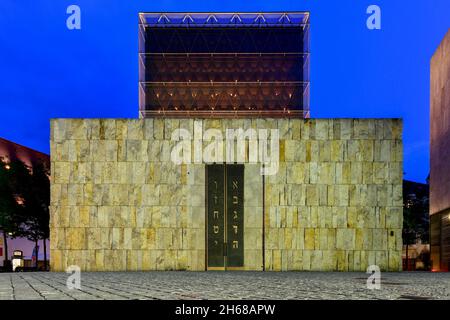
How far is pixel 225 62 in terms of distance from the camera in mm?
52688

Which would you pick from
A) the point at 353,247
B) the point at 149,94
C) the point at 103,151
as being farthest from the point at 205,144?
the point at 149,94

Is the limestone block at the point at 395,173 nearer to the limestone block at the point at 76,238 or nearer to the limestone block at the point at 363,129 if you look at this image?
the limestone block at the point at 363,129

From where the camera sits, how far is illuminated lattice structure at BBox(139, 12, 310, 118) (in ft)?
168

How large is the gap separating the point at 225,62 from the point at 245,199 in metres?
29.4

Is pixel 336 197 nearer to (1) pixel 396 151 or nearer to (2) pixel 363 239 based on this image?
(2) pixel 363 239

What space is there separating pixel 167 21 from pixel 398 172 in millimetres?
33303

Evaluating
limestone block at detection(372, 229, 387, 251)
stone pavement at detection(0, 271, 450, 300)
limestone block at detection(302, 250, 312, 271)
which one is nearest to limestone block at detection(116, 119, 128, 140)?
limestone block at detection(302, 250, 312, 271)

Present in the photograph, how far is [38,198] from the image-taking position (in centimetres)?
3975

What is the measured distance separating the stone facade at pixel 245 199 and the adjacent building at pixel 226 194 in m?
0.05

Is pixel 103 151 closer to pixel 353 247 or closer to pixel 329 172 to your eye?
pixel 329 172

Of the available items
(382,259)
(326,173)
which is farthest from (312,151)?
(382,259)

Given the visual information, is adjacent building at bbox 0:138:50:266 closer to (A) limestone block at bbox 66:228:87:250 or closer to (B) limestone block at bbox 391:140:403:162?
(A) limestone block at bbox 66:228:87:250
